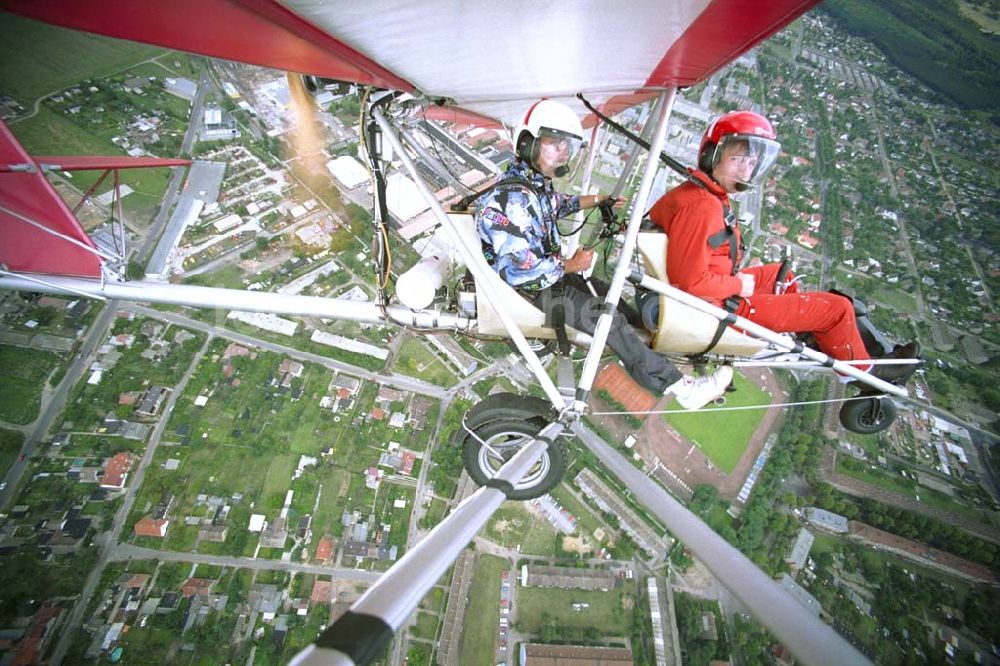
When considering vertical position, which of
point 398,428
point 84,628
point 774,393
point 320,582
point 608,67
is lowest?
point 84,628

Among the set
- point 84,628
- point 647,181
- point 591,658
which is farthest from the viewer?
point 591,658

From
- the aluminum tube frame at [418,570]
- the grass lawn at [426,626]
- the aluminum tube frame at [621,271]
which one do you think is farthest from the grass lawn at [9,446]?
the aluminum tube frame at [621,271]

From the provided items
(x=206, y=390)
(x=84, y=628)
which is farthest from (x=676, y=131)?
(x=84, y=628)

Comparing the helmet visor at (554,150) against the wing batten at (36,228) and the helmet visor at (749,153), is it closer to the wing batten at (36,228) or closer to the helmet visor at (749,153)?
the helmet visor at (749,153)

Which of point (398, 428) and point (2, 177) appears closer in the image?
point (2, 177)

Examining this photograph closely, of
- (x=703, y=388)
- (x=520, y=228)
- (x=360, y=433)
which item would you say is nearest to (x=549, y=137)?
(x=520, y=228)

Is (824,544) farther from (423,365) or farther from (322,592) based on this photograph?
(322,592)

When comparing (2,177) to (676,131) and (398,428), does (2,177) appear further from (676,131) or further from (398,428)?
(676,131)
